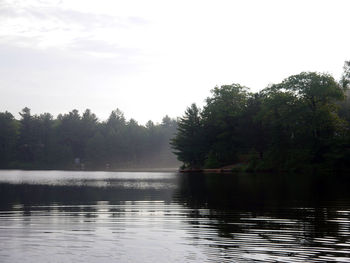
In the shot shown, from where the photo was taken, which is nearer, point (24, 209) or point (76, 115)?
point (24, 209)

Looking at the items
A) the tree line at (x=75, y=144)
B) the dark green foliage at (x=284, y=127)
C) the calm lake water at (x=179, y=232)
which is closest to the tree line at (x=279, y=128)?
the dark green foliage at (x=284, y=127)

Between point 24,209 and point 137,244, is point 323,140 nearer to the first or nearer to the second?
point 24,209

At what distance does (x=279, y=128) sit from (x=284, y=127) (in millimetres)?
914

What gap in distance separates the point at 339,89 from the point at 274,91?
1167cm

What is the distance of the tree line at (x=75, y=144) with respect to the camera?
173 metres

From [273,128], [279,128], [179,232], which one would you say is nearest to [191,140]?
[273,128]

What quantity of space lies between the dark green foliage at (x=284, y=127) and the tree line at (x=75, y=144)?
73035 mm

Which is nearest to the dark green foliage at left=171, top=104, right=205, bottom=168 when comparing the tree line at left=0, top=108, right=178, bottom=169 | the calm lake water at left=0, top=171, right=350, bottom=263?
the tree line at left=0, top=108, right=178, bottom=169

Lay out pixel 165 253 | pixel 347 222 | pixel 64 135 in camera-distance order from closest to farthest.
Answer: pixel 165 253 < pixel 347 222 < pixel 64 135

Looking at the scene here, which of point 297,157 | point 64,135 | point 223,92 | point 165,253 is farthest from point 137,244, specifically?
point 64,135

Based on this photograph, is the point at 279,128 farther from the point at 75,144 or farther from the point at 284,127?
the point at 75,144

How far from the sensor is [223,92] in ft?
338

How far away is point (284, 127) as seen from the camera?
3337 inches

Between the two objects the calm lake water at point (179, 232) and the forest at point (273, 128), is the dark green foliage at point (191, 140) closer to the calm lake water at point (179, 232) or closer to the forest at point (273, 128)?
the forest at point (273, 128)
